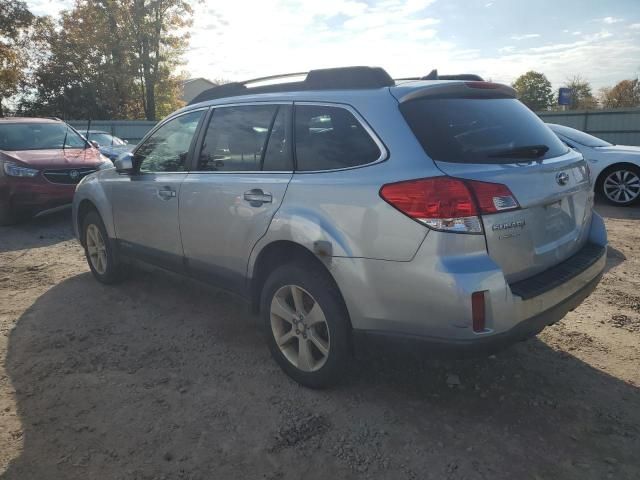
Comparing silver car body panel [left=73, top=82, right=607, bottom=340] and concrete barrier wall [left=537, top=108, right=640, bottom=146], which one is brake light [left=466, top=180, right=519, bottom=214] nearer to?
silver car body panel [left=73, top=82, right=607, bottom=340]

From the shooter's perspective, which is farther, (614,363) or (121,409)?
(614,363)

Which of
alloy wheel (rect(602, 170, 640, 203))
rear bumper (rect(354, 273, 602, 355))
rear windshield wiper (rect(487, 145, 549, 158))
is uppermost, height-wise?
rear windshield wiper (rect(487, 145, 549, 158))

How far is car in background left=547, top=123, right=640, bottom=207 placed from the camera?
856 cm

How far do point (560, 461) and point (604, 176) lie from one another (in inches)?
307

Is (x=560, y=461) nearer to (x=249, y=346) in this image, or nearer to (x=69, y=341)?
(x=249, y=346)

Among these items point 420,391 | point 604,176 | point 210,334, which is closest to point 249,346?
point 210,334

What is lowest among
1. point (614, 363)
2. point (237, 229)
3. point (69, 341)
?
point (614, 363)

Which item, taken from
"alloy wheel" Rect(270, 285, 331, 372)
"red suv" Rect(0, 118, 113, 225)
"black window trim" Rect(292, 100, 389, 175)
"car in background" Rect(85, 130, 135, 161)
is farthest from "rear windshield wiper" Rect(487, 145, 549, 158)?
"car in background" Rect(85, 130, 135, 161)

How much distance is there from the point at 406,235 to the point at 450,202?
257 mm

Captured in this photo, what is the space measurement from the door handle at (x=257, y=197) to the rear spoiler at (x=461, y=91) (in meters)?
0.99

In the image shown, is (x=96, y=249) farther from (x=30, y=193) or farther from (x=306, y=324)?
(x=30, y=193)

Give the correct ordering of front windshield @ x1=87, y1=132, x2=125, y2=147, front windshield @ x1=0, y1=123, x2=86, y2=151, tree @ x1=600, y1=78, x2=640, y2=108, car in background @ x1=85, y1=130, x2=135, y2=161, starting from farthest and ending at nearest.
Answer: tree @ x1=600, y1=78, x2=640, y2=108, front windshield @ x1=87, y1=132, x2=125, y2=147, car in background @ x1=85, y1=130, x2=135, y2=161, front windshield @ x1=0, y1=123, x2=86, y2=151

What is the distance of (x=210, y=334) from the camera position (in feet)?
13.0

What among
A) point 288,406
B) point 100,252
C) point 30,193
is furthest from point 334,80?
point 30,193
